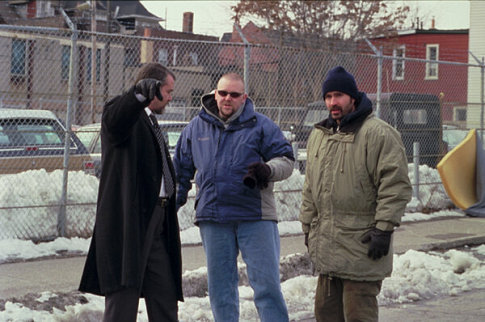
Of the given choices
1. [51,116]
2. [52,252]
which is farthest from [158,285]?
[51,116]

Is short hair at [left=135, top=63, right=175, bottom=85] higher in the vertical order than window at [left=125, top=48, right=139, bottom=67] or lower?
lower

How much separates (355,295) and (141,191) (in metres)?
1.46

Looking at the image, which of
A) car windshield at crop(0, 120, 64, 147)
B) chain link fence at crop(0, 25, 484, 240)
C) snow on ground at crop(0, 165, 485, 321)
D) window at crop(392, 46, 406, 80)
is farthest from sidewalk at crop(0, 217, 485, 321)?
window at crop(392, 46, 406, 80)

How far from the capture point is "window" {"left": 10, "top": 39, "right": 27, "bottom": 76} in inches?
362

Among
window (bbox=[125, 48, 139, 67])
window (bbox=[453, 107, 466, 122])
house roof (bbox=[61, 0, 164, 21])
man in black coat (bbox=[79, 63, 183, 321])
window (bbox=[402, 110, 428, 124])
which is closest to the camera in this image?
man in black coat (bbox=[79, 63, 183, 321])

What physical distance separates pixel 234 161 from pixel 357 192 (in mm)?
918

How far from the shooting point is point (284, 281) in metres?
8.21

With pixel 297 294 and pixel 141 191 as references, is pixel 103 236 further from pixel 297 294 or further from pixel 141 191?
pixel 297 294

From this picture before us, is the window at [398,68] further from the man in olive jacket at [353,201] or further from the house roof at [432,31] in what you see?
the man in olive jacket at [353,201]

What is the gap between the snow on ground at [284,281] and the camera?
20.5 feet

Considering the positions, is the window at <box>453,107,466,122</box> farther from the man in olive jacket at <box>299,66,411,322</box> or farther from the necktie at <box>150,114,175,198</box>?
the necktie at <box>150,114,175,198</box>

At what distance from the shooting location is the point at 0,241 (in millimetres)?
8922

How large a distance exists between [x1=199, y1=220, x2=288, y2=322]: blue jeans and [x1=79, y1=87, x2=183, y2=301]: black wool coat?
0.81 meters

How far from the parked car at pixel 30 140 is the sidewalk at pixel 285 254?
131 cm
